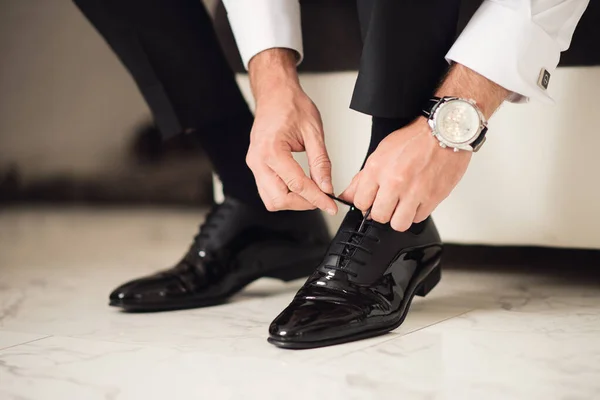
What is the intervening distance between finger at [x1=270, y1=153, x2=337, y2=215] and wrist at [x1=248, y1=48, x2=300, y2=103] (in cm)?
10

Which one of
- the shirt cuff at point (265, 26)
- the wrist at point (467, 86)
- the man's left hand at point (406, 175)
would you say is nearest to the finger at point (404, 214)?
the man's left hand at point (406, 175)

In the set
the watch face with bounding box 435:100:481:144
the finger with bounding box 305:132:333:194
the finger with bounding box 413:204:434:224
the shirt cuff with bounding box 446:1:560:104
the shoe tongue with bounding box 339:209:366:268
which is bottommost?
the shoe tongue with bounding box 339:209:366:268

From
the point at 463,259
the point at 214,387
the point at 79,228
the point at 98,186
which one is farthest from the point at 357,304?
the point at 98,186

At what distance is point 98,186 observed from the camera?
213 cm

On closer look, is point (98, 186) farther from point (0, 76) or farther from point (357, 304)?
point (357, 304)

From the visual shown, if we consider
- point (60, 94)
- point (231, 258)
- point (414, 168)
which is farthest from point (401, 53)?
point (60, 94)

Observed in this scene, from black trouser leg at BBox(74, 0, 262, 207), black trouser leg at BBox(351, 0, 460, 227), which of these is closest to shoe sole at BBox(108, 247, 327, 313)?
black trouser leg at BBox(74, 0, 262, 207)

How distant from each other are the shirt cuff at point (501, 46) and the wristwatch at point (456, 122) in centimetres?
4

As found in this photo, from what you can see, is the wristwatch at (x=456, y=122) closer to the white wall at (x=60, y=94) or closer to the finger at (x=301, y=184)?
the finger at (x=301, y=184)

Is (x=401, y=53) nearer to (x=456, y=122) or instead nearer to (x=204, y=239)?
(x=456, y=122)

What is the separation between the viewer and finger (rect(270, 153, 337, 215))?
2.42 ft

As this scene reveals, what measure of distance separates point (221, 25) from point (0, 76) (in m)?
1.22

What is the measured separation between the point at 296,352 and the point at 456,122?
27 cm

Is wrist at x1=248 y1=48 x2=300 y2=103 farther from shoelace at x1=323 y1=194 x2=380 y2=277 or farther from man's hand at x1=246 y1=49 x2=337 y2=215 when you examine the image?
shoelace at x1=323 y1=194 x2=380 y2=277
